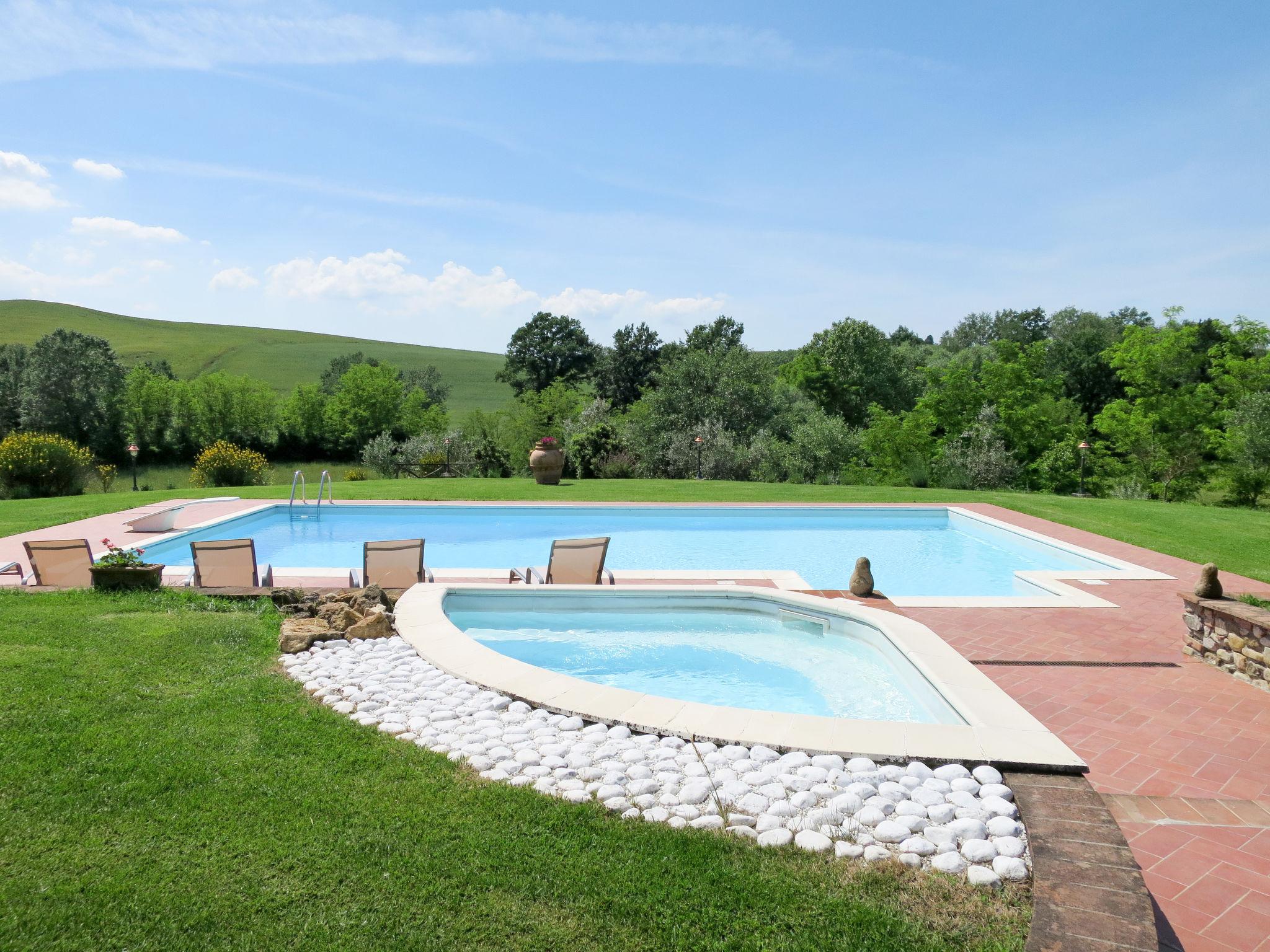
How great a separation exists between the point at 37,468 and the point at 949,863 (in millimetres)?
21454

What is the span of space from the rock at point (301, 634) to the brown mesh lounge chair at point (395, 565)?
1.61 m

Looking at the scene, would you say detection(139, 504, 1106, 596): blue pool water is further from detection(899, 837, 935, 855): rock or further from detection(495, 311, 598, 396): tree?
detection(495, 311, 598, 396): tree

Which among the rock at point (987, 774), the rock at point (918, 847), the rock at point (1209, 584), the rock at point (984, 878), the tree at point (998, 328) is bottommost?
the rock at point (918, 847)

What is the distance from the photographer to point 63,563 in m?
7.70

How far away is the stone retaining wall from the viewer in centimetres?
519

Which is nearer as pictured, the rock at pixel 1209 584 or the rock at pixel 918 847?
the rock at pixel 918 847

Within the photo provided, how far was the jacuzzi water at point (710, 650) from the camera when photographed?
18.1ft

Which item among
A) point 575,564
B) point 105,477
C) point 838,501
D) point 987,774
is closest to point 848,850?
point 987,774

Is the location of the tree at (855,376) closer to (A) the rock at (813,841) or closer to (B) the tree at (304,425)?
(B) the tree at (304,425)

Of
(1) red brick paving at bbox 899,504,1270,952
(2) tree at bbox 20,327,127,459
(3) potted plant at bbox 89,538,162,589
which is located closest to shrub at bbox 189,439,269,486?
(3) potted plant at bbox 89,538,162,589

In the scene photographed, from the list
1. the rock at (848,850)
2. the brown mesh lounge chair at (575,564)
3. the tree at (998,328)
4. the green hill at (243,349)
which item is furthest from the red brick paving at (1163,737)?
the green hill at (243,349)

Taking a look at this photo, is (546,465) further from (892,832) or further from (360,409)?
(360,409)

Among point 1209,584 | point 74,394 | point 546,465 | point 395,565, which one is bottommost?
point 395,565

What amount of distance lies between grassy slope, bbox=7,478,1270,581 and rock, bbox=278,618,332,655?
8.55m
